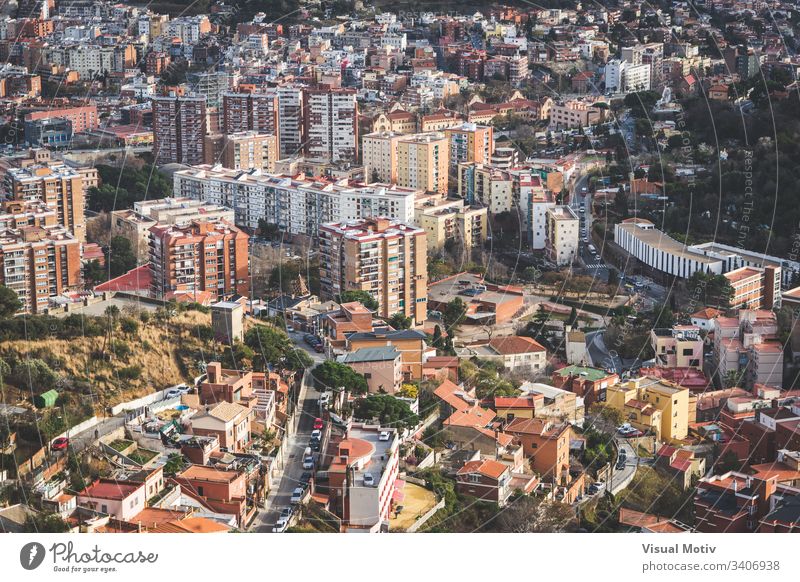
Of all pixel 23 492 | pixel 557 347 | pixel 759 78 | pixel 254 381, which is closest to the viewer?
pixel 23 492

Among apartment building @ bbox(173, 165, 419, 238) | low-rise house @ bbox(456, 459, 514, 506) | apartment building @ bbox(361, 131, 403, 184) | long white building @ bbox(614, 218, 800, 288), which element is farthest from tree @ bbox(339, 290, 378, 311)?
apartment building @ bbox(361, 131, 403, 184)

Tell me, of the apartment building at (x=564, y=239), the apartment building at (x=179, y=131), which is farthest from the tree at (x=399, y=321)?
the apartment building at (x=179, y=131)

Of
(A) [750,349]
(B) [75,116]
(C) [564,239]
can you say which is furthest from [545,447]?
(B) [75,116]

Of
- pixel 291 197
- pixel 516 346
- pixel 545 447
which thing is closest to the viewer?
pixel 545 447

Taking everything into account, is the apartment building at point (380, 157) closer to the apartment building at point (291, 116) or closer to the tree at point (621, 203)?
the apartment building at point (291, 116)

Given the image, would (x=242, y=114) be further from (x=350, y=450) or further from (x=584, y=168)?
(x=350, y=450)

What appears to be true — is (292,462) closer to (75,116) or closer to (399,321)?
(399,321)

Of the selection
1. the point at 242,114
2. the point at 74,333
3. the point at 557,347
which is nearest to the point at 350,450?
the point at 74,333
